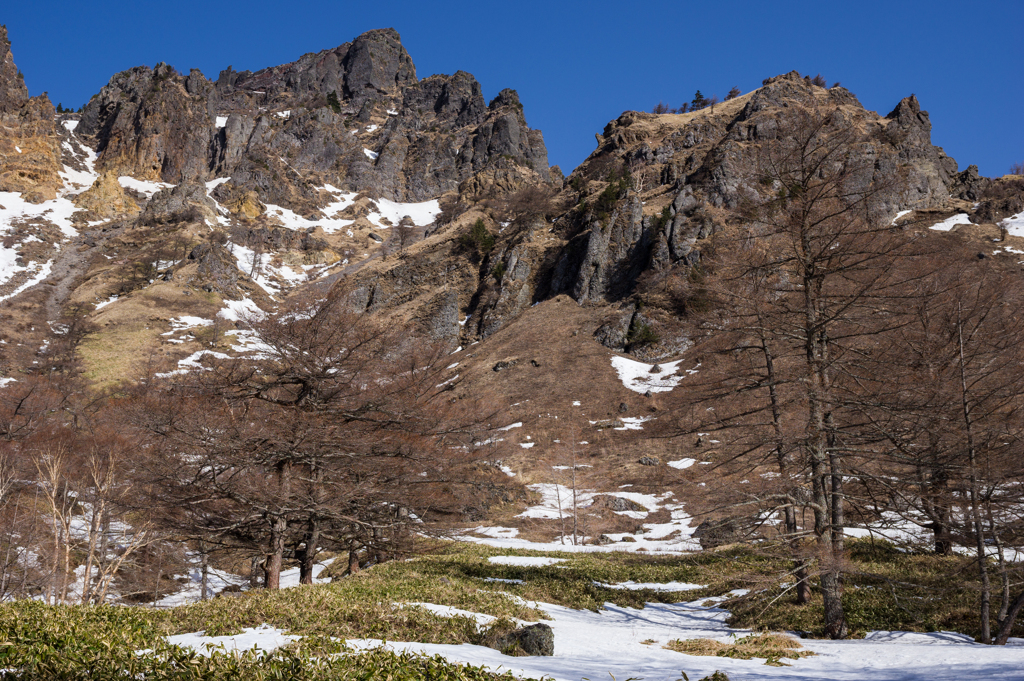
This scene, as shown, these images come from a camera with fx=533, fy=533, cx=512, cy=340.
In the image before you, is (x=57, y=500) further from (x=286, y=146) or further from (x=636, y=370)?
(x=286, y=146)

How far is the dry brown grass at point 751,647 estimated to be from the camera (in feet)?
24.1

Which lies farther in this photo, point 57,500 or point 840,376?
point 57,500

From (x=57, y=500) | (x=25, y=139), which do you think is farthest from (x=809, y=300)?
(x=25, y=139)

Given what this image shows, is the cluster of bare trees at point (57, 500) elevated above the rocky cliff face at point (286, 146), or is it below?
below

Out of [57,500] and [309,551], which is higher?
[57,500]

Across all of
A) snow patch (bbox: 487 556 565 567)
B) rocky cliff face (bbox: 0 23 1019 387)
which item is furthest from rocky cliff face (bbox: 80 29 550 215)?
snow patch (bbox: 487 556 565 567)

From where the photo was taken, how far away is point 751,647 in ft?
26.4

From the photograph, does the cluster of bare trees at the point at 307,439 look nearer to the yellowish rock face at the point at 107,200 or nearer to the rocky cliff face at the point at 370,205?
the rocky cliff face at the point at 370,205

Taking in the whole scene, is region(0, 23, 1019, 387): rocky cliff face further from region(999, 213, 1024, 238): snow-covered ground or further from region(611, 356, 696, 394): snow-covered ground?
region(999, 213, 1024, 238): snow-covered ground

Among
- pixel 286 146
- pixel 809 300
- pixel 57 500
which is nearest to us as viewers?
pixel 809 300

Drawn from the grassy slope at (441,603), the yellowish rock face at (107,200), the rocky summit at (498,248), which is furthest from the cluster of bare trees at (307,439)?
the yellowish rock face at (107,200)

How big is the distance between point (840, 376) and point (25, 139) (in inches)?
7334

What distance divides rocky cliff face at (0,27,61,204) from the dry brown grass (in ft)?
527

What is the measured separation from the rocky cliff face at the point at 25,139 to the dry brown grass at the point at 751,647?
161 meters
